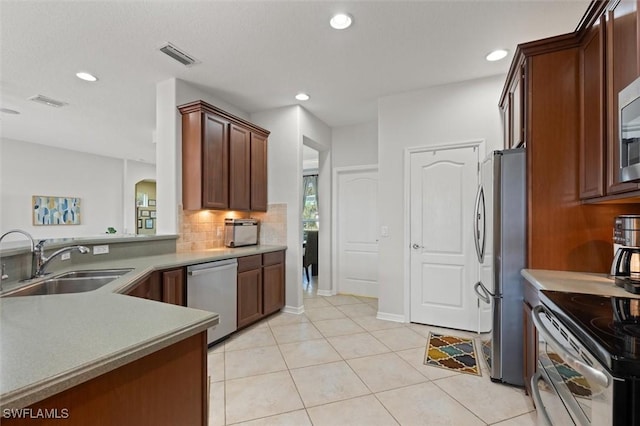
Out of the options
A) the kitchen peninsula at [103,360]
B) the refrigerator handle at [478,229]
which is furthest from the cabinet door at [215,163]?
the refrigerator handle at [478,229]

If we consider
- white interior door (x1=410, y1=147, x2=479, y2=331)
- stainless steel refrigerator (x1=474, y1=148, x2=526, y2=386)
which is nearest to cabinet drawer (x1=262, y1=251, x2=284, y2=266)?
white interior door (x1=410, y1=147, x2=479, y2=331)

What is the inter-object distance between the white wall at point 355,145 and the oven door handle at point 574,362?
11.7 ft

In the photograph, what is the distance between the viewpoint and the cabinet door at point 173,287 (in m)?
2.40

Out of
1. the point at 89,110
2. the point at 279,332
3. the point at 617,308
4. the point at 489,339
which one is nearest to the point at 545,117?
the point at 617,308

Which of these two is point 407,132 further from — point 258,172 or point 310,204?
point 310,204

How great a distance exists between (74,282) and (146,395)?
158 cm

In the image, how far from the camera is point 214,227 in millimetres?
3736

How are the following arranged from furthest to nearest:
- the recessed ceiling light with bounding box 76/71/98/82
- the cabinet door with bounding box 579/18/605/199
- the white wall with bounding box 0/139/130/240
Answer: the white wall with bounding box 0/139/130/240
the recessed ceiling light with bounding box 76/71/98/82
the cabinet door with bounding box 579/18/605/199

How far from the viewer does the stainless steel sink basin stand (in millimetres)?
1790

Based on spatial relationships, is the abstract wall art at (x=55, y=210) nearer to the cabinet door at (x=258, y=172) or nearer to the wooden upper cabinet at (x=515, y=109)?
the cabinet door at (x=258, y=172)

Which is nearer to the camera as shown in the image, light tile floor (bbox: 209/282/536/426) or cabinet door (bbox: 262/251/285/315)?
light tile floor (bbox: 209/282/536/426)

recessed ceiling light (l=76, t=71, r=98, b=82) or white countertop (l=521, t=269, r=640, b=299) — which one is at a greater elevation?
recessed ceiling light (l=76, t=71, r=98, b=82)

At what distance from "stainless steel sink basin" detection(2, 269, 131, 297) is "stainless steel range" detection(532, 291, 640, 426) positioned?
8.39ft

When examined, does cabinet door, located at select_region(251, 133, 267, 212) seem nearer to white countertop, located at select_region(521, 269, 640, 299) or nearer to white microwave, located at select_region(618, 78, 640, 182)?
white countertop, located at select_region(521, 269, 640, 299)
